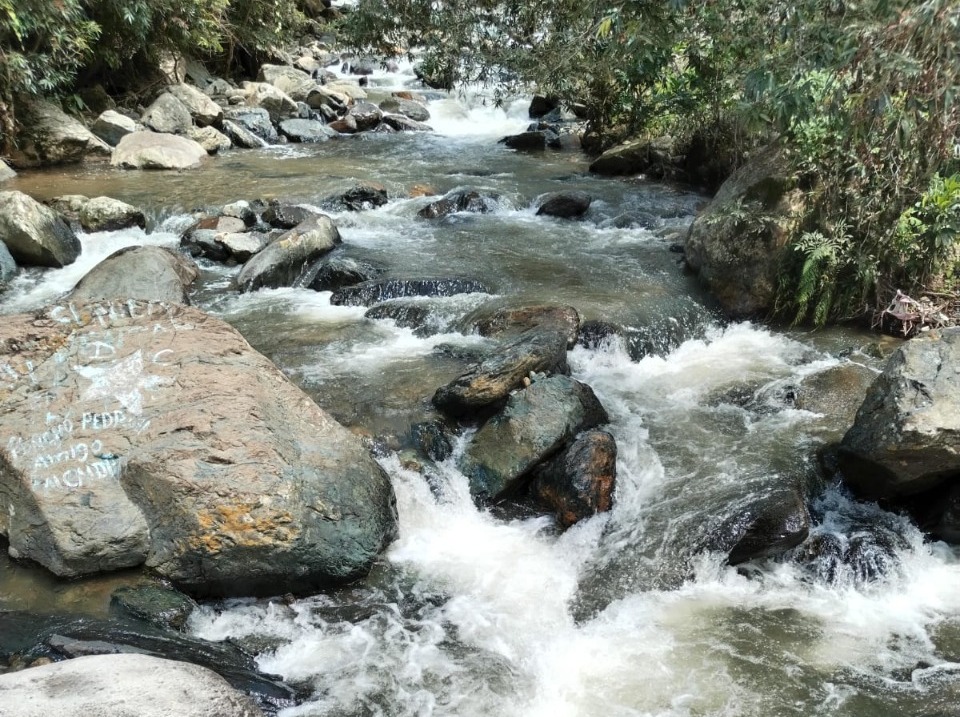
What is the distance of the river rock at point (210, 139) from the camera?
51.2 ft

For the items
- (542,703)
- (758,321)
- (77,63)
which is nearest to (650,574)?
(542,703)

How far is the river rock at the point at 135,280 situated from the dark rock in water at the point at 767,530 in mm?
5886

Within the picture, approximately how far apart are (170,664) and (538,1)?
7.82m

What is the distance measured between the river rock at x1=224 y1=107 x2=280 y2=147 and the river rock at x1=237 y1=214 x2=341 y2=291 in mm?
8202

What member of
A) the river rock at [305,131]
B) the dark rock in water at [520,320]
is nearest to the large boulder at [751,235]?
the dark rock in water at [520,320]

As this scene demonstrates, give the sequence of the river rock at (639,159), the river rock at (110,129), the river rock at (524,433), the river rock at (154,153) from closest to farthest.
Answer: the river rock at (524,433) → the river rock at (639,159) → the river rock at (154,153) → the river rock at (110,129)

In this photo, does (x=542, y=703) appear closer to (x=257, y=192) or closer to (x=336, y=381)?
(x=336, y=381)

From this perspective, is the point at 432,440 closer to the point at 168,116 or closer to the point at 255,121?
the point at 168,116

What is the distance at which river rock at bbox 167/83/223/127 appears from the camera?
16594 mm

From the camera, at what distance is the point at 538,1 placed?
8516 mm

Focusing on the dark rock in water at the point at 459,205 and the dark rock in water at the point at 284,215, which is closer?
the dark rock in water at the point at 284,215

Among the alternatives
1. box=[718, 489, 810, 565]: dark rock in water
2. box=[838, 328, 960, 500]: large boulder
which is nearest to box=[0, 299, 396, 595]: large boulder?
box=[718, 489, 810, 565]: dark rock in water

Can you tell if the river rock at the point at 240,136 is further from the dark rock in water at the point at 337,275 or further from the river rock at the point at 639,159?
the dark rock in water at the point at 337,275

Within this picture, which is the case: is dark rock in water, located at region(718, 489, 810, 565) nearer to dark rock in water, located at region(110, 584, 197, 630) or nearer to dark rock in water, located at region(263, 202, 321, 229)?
dark rock in water, located at region(110, 584, 197, 630)
